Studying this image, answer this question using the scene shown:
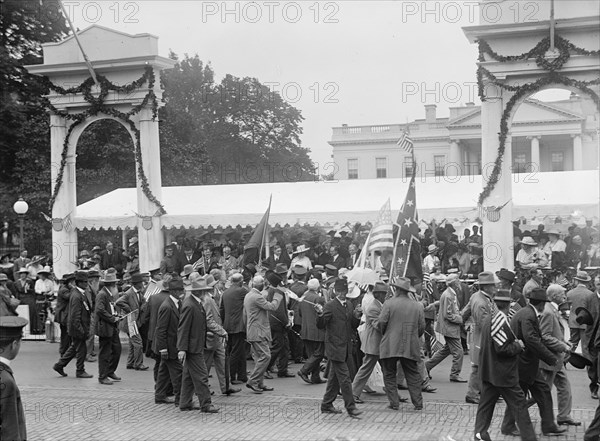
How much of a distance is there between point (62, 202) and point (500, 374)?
18.4 meters

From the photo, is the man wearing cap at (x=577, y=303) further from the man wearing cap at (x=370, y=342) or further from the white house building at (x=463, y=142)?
the white house building at (x=463, y=142)

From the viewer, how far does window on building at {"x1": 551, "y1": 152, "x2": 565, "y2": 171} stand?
203ft

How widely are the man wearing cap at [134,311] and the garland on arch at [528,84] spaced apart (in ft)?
30.8

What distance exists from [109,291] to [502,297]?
26.1ft

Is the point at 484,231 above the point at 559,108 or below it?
below

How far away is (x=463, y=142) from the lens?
6488 centimetres

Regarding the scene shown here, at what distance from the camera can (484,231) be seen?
21.6m

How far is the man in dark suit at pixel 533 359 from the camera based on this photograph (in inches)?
392

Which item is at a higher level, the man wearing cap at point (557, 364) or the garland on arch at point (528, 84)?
the garland on arch at point (528, 84)

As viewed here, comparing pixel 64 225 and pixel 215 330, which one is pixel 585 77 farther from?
pixel 64 225

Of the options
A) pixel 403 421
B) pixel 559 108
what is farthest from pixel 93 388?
pixel 559 108

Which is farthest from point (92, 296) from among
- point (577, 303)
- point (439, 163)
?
point (439, 163)

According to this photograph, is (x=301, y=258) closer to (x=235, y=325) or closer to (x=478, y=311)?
(x=235, y=325)

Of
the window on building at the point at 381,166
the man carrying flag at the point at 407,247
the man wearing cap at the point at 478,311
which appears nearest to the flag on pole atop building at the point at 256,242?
the man carrying flag at the point at 407,247
